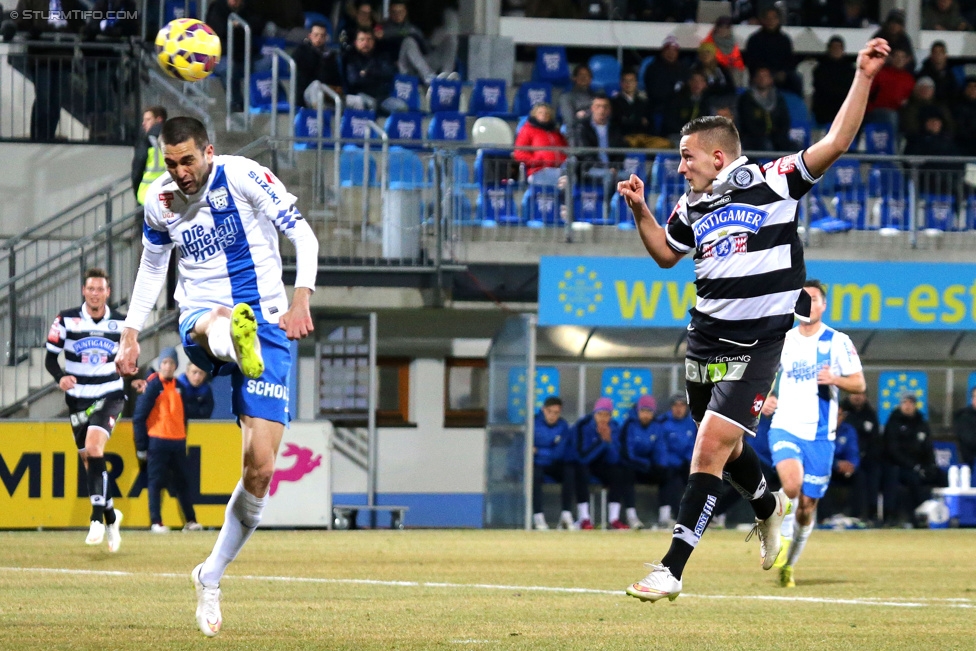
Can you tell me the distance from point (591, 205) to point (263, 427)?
529 inches

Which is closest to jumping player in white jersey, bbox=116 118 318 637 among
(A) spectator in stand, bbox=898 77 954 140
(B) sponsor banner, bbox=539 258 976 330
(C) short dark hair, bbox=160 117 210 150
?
(C) short dark hair, bbox=160 117 210 150

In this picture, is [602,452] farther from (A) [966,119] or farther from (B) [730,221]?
(B) [730,221]

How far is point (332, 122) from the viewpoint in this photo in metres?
21.1

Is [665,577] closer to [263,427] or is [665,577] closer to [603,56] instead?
[263,427]

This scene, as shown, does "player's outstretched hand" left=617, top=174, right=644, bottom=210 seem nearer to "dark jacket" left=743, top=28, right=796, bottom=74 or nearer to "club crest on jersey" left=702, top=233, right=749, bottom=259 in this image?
"club crest on jersey" left=702, top=233, right=749, bottom=259

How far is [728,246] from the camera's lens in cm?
695

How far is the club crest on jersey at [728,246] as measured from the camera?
22.7 feet

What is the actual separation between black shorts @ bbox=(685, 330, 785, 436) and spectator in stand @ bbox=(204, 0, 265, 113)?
14079 millimetres

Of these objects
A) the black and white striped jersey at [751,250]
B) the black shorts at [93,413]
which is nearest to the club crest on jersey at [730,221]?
the black and white striped jersey at [751,250]

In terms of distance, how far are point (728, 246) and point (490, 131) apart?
14843 mm

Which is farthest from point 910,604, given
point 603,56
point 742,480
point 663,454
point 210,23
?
point 603,56

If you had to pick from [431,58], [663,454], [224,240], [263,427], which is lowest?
[663,454]

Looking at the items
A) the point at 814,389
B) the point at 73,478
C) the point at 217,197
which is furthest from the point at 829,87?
the point at 217,197

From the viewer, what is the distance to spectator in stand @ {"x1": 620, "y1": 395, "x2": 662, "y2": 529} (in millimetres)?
19891
